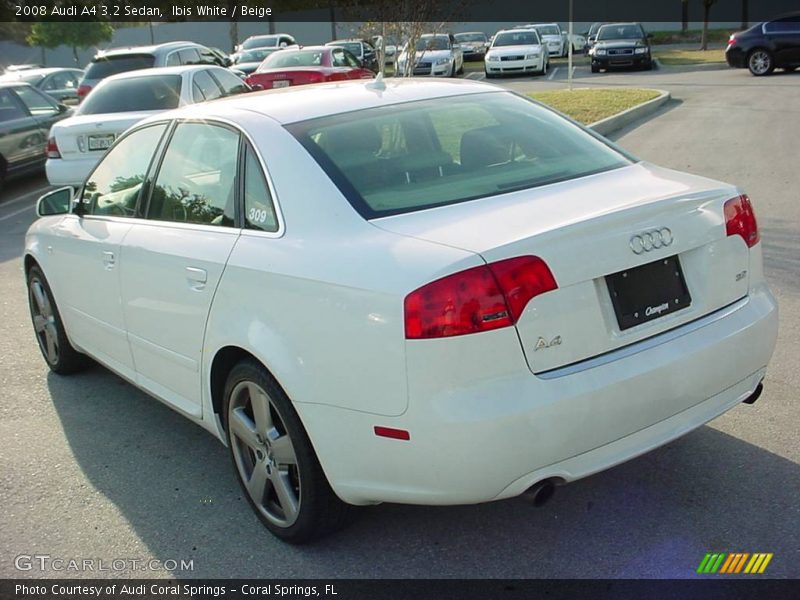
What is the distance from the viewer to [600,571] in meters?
3.25

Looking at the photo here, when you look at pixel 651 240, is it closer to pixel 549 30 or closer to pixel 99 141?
pixel 99 141

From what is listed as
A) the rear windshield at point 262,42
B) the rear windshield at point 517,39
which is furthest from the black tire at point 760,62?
the rear windshield at point 262,42

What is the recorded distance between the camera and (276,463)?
355cm

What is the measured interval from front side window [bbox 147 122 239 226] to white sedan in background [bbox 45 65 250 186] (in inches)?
267

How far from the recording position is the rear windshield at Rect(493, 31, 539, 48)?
2899cm

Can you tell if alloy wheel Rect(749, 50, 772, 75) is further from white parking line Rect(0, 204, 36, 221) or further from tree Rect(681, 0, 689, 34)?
tree Rect(681, 0, 689, 34)

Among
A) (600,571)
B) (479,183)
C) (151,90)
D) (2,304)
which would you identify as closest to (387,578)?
(600,571)

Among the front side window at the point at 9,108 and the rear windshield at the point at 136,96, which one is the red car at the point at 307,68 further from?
the rear windshield at the point at 136,96

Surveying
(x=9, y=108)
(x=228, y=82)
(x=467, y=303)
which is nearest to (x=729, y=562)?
(x=467, y=303)

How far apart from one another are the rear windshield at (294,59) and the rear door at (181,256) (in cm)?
1432

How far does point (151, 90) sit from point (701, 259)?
9266 millimetres

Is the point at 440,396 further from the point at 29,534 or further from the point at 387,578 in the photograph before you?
the point at 29,534

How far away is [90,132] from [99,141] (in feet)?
0.48

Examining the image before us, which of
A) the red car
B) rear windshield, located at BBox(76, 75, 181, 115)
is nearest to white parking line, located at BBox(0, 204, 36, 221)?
rear windshield, located at BBox(76, 75, 181, 115)
